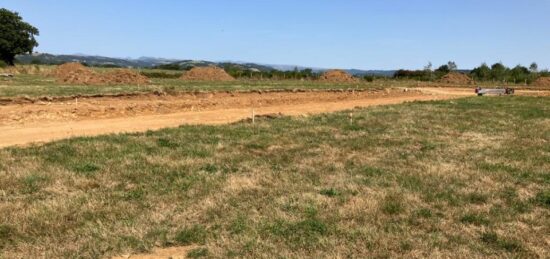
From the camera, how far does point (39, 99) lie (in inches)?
842

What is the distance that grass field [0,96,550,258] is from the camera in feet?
18.7

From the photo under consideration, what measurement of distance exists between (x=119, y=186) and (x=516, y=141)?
9.89m

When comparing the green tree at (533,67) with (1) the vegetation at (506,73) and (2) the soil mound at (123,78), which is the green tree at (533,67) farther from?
(2) the soil mound at (123,78)

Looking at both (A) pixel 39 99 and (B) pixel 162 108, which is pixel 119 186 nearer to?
(B) pixel 162 108

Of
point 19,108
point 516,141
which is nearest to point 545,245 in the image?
point 516,141

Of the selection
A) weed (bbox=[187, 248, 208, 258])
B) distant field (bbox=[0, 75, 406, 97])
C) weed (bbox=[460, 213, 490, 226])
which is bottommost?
weed (bbox=[187, 248, 208, 258])

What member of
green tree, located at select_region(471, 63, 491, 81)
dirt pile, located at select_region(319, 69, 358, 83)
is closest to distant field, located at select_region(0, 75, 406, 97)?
dirt pile, located at select_region(319, 69, 358, 83)

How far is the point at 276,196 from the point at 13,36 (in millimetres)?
77670

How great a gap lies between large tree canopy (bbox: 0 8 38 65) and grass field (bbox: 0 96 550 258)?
70588mm

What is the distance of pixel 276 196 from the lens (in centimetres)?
750

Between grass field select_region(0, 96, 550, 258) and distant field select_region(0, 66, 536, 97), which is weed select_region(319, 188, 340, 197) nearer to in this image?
grass field select_region(0, 96, 550, 258)

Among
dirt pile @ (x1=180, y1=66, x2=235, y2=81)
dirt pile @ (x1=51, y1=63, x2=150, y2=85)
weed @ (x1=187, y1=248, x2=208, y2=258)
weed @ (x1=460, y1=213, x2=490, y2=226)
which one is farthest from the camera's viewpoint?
dirt pile @ (x1=180, y1=66, x2=235, y2=81)

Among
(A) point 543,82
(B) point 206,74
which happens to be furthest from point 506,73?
(B) point 206,74

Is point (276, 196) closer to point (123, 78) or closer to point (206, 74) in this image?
point (123, 78)
